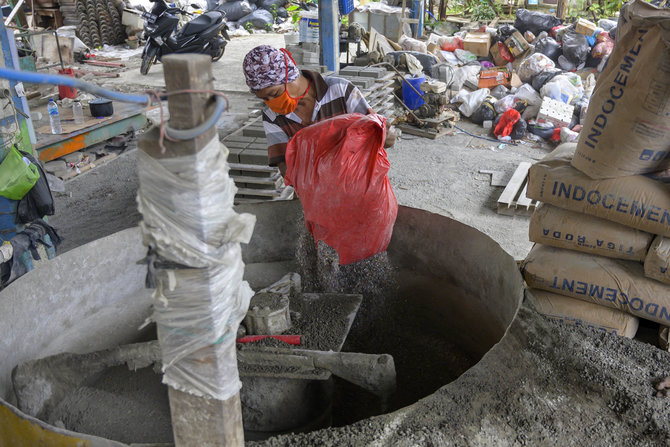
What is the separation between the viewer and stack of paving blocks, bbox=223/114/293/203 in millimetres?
4582

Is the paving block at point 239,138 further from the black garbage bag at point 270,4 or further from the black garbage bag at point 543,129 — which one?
the black garbage bag at point 270,4

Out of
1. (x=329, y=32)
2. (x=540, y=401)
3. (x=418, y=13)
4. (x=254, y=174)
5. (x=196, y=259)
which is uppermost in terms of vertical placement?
(x=196, y=259)

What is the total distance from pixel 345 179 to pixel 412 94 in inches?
203

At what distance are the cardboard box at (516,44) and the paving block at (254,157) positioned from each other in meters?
6.24

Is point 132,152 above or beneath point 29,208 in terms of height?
beneath

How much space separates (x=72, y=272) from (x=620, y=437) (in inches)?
90.2

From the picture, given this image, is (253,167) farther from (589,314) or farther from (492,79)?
(492,79)

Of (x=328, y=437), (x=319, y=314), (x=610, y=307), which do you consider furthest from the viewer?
(x=319, y=314)

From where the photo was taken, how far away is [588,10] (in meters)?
11.1

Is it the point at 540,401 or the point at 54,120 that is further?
Answer: the point at 54,120

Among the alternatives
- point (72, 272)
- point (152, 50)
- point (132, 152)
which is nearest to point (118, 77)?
point (152, 50)

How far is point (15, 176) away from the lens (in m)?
3.04

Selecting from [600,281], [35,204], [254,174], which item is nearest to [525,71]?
[254,174]

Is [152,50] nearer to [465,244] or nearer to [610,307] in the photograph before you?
[465,244]
